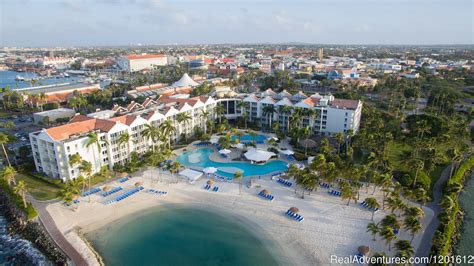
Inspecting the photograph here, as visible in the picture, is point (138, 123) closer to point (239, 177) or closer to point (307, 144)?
point (239, 177)

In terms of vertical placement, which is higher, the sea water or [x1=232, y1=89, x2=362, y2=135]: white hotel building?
[x1=232, y1=89, x2=362, y2=135]: white hotel building

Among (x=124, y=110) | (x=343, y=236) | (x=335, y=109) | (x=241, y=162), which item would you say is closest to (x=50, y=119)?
(x=124, y=110)

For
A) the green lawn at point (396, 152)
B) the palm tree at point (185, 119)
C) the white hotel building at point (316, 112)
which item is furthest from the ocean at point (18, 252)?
the green lawn at point (396, 152)

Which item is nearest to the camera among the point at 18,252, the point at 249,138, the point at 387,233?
the point at 387,233

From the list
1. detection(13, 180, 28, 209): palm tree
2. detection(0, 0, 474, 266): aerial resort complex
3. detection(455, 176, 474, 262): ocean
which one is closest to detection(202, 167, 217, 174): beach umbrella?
detection(0, 0, 474, 266): aerial resort complex

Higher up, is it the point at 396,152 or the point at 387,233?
the point at 387,233

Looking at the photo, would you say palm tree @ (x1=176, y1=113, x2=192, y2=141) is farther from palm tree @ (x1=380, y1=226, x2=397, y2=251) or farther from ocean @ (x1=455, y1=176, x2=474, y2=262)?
ocean @ (x1=455, y1=176, x2=474, y2=262)

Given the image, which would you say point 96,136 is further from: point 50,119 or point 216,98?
point 50,119

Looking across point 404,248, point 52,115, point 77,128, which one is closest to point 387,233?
point 404,248
